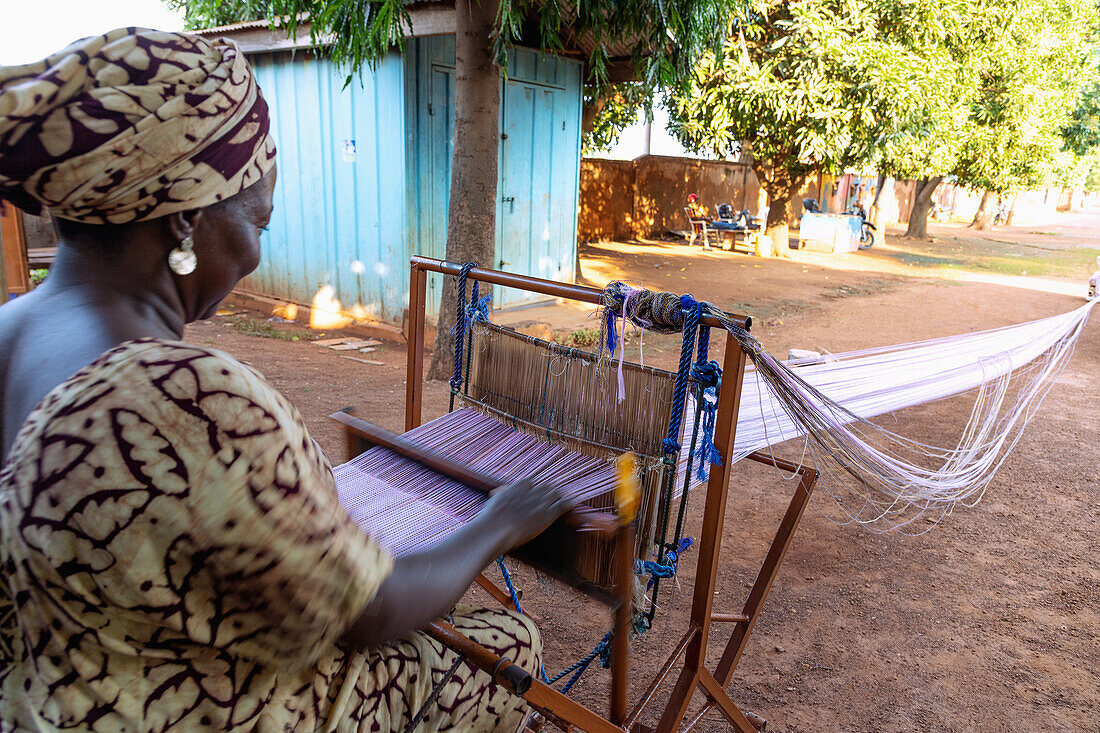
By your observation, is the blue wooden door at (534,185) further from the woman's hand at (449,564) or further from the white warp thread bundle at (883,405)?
the woman's hand at (449,564)

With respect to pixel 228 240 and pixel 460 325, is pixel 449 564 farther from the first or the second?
pixel 460 325

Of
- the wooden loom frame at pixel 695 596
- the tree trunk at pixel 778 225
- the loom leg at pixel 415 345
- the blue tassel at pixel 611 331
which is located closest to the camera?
the wooden loom frame at pixel 695 596

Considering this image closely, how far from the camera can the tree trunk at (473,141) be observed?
464 cm

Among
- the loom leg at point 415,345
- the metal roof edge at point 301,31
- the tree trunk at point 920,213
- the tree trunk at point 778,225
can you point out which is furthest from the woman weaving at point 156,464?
the tree trunk at point 920,213

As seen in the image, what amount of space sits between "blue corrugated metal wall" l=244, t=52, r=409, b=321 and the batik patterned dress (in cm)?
579

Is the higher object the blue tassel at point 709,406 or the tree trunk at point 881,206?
the tree trunk at point 881,206

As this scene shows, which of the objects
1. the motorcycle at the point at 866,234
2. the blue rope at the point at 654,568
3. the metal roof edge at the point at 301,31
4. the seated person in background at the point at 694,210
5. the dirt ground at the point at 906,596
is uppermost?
the metal roof edge at the point at 301,31

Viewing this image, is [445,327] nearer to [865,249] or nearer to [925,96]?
[925,96]

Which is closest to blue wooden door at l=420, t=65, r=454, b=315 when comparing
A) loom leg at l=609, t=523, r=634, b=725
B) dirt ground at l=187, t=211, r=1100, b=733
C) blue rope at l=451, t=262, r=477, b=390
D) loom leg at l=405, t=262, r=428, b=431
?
dirt ground at l=187, t=211, r=1100, b=733

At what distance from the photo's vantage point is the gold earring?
988 millimetres

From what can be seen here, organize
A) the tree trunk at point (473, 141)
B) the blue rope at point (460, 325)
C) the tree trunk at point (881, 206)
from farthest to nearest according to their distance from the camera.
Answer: the tree trunk at point (881, 206)
the tree trunk at point (473, 141)
the blue rope at point (460, 325)

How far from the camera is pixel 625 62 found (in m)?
7.09

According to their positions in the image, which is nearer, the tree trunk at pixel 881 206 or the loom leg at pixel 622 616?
the loom leg at pixel 622 616

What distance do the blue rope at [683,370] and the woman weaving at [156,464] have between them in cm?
70
